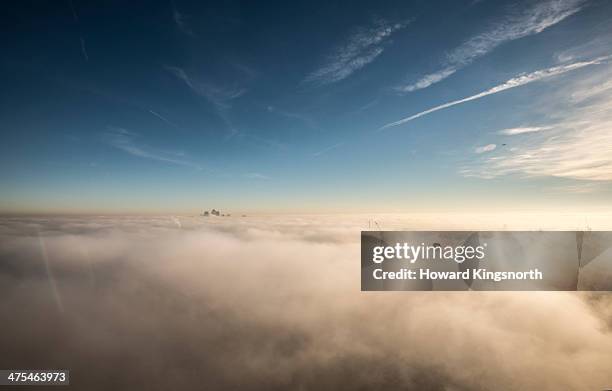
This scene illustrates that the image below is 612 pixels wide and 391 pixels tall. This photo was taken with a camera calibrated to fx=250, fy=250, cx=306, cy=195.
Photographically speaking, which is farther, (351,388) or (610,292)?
(610,292)

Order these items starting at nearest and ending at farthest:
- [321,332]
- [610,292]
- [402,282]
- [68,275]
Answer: [402,282]
[321,332]
[68,275]
[610,292]

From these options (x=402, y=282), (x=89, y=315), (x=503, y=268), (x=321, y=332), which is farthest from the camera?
(x=321, y=332)

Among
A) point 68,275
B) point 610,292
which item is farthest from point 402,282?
point 610,292

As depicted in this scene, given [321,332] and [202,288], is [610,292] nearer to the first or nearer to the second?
[321,332]

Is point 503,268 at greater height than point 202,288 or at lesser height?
greater

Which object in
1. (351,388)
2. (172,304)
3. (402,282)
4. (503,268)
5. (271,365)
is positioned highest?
(503,268)

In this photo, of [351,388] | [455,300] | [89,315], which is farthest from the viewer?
[455,300]

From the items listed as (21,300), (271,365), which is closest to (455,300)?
(271,365)

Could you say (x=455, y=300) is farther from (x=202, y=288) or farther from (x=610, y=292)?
(x=202, y=288)

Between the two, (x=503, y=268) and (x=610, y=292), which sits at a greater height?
(x=503, y=268)
